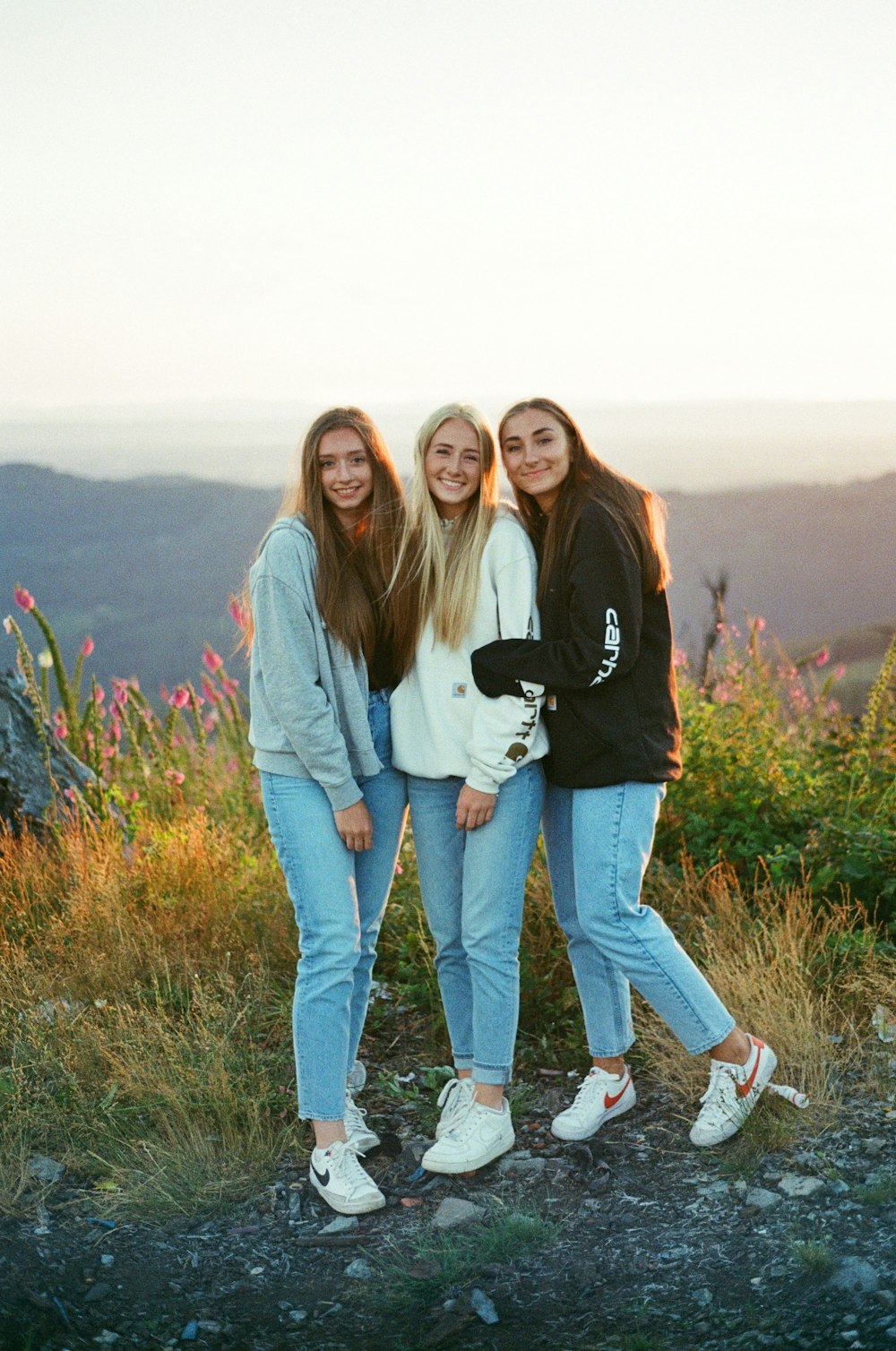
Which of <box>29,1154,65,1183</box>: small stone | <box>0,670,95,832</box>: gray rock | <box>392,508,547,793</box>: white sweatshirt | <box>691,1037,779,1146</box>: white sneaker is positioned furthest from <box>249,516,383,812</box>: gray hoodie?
<box>0,670,95,832</box>: gray rock

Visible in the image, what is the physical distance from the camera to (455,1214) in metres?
3.78

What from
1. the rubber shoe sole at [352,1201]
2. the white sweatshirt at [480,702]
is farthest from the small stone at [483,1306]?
the white sweatshirt at [480,702]

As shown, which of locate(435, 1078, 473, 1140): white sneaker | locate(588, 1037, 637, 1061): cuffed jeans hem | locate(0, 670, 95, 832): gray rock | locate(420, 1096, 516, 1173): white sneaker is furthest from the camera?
locate(0, 670, 95, 832): gray rock

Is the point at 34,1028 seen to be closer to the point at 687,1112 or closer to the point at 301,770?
the point at 301,770

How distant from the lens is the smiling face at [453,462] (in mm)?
3662

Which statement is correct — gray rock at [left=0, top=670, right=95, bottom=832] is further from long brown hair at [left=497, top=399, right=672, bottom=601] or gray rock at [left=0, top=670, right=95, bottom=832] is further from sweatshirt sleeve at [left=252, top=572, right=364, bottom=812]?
long brown hair at [left=497, top=399, right=672, bottom=601]

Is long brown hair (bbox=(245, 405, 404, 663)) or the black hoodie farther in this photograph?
long brown hair (bbox=(245, 405, 404, 663))

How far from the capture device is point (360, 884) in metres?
3.90

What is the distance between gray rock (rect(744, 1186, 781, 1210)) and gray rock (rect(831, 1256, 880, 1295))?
0.30m

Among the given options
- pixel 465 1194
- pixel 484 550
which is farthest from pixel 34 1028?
pixel 484 550

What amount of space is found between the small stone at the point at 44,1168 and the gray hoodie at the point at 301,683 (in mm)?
1600

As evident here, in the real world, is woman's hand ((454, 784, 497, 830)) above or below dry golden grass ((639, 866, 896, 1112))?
above

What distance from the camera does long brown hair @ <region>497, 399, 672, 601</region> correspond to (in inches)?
145

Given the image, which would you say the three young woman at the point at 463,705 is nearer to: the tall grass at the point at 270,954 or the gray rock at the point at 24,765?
the tall grass at the point at 270,954
